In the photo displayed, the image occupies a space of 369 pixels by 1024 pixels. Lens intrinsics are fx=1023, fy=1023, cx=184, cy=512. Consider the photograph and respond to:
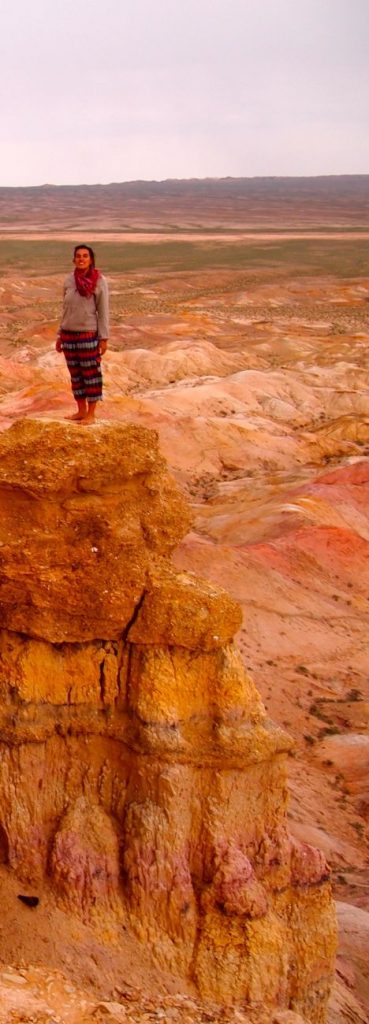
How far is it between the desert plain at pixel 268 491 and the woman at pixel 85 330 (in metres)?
0.59

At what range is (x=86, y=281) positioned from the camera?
859cm

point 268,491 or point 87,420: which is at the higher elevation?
point 87,420

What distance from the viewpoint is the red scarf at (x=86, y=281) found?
28.2ft

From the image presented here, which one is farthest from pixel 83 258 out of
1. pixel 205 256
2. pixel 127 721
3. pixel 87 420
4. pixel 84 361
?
pixel 205 256

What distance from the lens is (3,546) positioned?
7758 millimetres

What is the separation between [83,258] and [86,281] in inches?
7.8

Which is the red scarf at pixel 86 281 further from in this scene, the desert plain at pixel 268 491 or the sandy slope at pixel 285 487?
the sandy slope at pixel 285 487

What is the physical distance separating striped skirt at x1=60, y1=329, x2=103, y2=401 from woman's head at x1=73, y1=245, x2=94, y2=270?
57 centimetres

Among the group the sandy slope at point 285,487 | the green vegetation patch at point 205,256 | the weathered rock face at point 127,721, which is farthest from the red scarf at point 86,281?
the green vegetation patch at point 205,256

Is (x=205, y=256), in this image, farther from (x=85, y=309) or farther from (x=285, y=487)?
(x=85, y=309)

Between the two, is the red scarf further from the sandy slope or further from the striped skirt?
the sandy slope

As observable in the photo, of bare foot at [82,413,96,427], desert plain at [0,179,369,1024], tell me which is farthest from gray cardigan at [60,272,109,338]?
desert plain at [0,179,369,1024]

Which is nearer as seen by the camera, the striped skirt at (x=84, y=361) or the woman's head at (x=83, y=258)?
the woman's head at (x=83, y=258)

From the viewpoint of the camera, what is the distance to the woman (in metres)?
8.65
